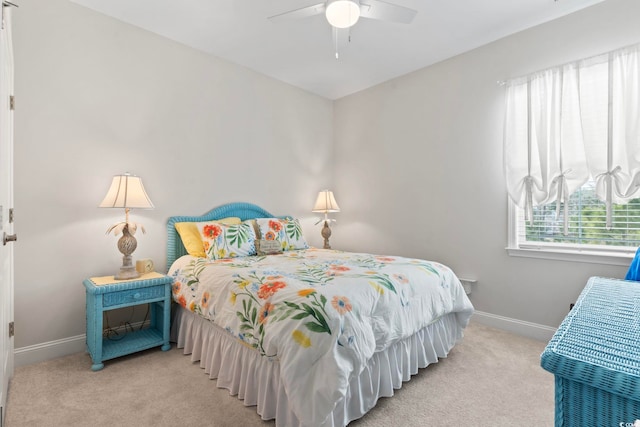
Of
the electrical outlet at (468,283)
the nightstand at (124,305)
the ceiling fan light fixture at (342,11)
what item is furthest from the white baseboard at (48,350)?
the electrical outlet at (468,283)

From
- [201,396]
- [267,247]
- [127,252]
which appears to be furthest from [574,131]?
[127,252]

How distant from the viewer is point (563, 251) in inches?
109

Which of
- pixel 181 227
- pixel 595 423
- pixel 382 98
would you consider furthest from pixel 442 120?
pixel 595 423

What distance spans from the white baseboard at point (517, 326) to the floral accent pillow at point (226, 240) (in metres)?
2.45

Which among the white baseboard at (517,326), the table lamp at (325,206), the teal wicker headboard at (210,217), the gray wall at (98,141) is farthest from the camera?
the table lamp at (325,206)

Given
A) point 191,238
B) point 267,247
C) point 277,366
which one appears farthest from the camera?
point 267,247

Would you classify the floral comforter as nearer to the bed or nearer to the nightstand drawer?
the bed

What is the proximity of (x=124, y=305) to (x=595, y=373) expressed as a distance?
275 centimetres

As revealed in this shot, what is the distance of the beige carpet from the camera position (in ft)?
5.72

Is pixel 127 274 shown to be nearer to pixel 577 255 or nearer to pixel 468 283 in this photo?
pixel 468 283

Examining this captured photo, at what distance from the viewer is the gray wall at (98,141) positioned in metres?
2.43

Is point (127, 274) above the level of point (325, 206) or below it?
below

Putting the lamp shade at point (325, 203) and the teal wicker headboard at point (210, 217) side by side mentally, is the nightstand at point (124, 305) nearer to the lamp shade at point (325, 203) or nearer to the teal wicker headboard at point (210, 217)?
the teal wicker headboard at point (210, 217)

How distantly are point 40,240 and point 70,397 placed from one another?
1248mm
